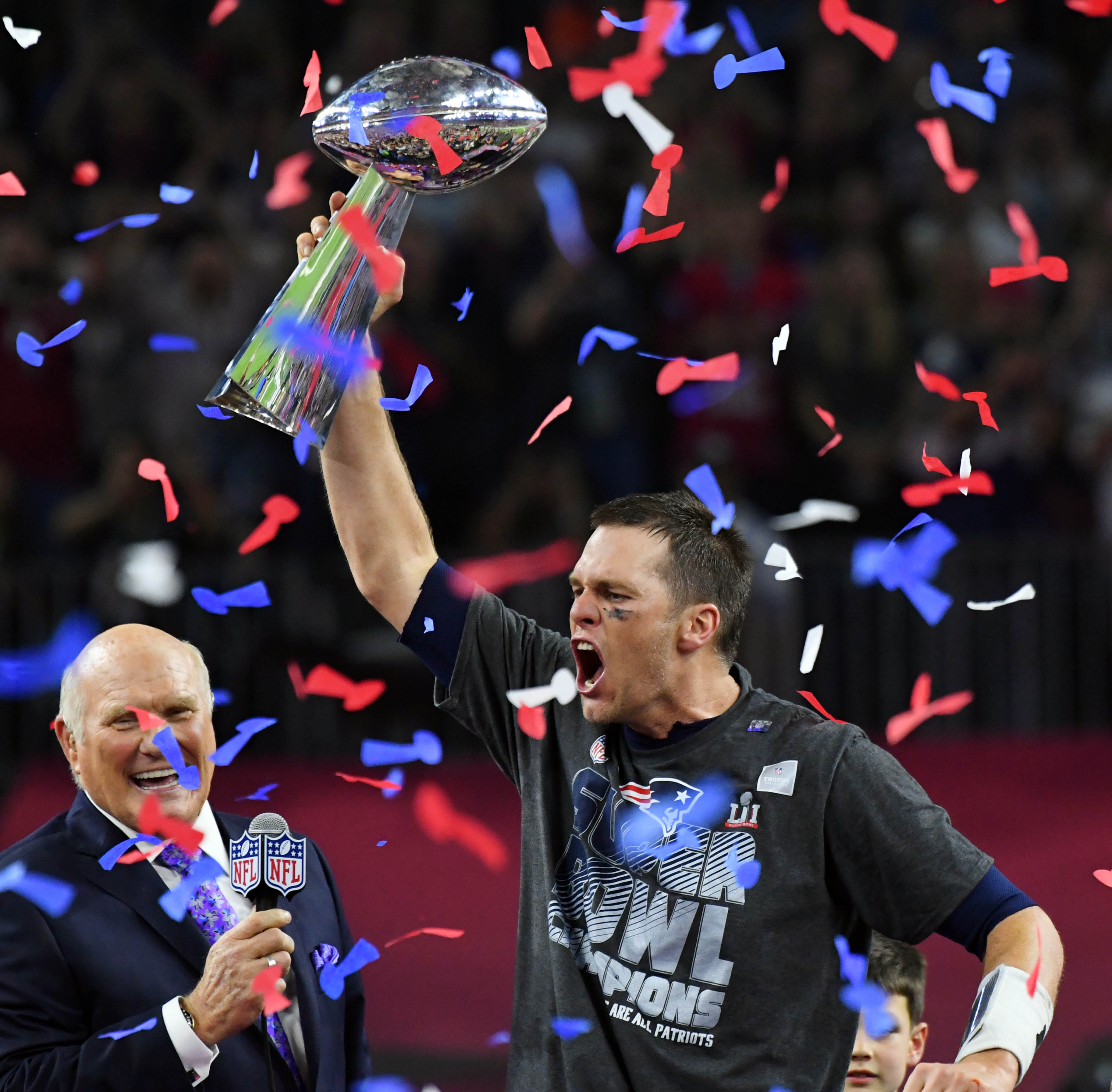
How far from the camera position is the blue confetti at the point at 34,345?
22.6ft

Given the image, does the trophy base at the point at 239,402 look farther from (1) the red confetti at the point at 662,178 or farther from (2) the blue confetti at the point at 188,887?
(1) the red confetti at the point at 662,178

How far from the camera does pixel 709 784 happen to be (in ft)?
9.87

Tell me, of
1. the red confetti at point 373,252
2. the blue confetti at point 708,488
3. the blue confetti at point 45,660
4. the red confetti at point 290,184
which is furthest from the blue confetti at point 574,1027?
the red confetti at point 290,184

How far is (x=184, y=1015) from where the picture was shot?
9.69 ft

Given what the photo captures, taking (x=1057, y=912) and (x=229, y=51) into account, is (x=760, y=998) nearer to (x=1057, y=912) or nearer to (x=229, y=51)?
(x=1057, y=912)

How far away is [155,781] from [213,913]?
265 millimetres

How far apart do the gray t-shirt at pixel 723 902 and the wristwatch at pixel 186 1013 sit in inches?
21.0

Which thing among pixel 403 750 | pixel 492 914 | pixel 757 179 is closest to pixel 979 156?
pixel 757 179

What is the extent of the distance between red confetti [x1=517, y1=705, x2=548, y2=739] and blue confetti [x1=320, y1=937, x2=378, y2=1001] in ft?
1.72

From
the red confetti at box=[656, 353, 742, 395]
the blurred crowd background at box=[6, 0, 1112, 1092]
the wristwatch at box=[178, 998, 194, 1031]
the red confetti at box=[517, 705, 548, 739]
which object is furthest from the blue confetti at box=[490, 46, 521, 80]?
the wristwatch at box=[178, 998, 194, 1031]

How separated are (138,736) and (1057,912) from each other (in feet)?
8.88

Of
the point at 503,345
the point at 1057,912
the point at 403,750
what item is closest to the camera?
the point at 1057,912

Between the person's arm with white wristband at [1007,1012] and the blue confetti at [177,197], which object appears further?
the blue confetti at [177,197]

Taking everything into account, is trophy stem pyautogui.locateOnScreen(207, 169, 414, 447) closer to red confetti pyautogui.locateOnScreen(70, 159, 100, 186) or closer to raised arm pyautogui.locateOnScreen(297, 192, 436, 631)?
raised arm pyautogui.locateOnScreen(297, 192, 436, 631)
